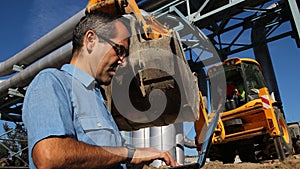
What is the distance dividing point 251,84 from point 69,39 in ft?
16.1

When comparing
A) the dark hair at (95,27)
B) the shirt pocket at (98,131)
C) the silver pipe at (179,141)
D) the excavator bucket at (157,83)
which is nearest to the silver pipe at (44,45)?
the silver pipe at (179,141)

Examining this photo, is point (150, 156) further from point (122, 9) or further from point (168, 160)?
point (122, 9)

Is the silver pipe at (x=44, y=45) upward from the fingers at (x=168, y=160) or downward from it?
upward

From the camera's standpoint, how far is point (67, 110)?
42.0 inches

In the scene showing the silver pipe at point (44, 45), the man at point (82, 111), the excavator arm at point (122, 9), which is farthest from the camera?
the silver pipe at point (44, 45)

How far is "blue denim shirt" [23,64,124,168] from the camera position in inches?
38.6

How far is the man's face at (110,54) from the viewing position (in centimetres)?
133

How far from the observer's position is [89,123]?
44.4 inches

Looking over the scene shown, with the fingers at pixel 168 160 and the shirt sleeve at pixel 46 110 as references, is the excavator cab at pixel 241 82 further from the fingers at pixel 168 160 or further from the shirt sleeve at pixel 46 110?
the shirt sleeve at pixel 46 110

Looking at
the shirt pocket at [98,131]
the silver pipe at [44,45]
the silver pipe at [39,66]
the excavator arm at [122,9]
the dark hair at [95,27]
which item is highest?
the silver pipe at [44,45]

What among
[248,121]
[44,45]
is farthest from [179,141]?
[44,45]

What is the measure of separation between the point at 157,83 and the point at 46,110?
5.37ft

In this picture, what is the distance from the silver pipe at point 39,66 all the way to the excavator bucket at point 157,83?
199 inches

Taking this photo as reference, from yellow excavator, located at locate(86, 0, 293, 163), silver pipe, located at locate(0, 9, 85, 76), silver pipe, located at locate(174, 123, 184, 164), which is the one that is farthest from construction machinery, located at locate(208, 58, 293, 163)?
silver pipe, located at locate(0, 9, 85, 76)
